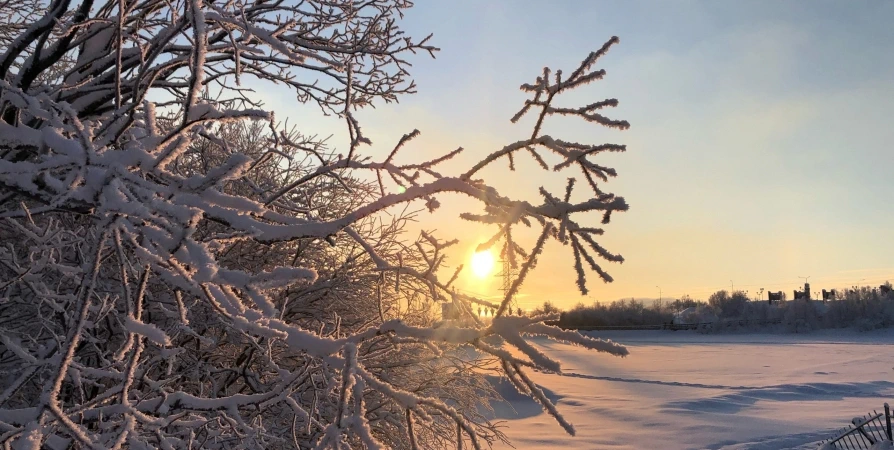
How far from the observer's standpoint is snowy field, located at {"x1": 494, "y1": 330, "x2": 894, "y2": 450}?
1259 cm

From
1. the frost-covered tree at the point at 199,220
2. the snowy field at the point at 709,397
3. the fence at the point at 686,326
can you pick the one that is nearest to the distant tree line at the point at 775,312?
the fence at the point at 686,326

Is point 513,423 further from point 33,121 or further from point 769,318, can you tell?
point 769,318

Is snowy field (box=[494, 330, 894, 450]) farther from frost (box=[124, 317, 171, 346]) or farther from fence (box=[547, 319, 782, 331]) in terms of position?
fence (box=[547, 319, 782, 331])

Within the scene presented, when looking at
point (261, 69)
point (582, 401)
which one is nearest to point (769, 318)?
point (582, 401)

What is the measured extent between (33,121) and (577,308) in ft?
160

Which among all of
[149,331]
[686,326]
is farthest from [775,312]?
[149,331]

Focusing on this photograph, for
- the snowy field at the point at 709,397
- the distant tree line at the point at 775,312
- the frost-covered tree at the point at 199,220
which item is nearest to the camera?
the frost-covered tree at the point at 199,220

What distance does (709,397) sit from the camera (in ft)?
59.2

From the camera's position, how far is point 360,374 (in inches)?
47.1

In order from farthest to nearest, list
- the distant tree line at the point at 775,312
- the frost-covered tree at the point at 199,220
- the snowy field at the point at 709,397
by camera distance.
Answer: the distant tree line at the point at 775,312, the snowy field at the point at 709,397, the frost-covered tree at the point at 199,220

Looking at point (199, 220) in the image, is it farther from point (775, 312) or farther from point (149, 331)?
point (775, 312)

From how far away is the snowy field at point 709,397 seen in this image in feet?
41.3

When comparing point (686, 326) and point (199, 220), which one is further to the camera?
point (686, 326)

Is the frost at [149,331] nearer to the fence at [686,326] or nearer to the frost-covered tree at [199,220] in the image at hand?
the frost-covered tree at [199,220]
